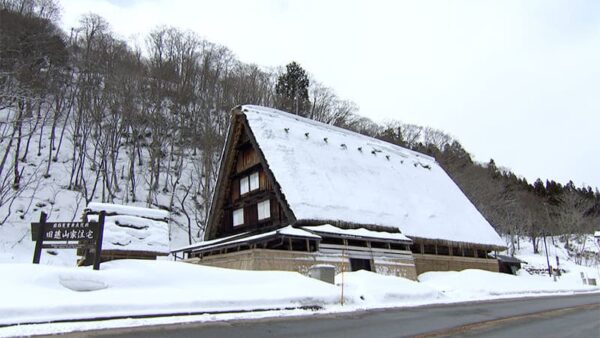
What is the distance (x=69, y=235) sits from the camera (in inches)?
412

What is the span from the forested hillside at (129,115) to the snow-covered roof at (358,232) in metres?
15.5

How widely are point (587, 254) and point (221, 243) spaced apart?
64.8 m

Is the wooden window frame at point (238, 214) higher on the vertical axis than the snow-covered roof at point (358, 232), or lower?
higher

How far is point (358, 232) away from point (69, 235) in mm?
13804

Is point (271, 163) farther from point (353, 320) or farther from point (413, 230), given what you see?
point (353, 320)

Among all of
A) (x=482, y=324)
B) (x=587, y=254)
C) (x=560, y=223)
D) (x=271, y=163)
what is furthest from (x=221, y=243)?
(x=587, y=254)

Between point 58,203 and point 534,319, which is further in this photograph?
point 58,203

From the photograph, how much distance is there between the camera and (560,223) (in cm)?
6294

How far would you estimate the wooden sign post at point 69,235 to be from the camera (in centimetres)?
1039

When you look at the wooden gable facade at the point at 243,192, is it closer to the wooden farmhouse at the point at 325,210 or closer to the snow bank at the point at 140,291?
the wooden farmhouse at the point at 325,210

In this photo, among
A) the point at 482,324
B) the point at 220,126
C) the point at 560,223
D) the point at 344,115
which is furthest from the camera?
the point at 560,223

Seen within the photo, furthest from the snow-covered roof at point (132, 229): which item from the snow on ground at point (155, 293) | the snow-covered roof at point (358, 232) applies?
the snow-covered roof at point (358, 232)

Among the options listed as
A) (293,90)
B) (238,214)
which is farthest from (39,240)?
(293,90)

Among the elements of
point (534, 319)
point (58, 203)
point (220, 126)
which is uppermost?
point (220, 126)
